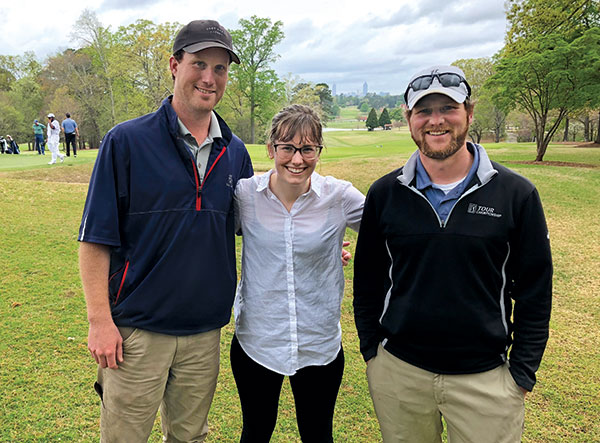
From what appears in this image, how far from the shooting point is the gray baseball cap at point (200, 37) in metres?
2.33

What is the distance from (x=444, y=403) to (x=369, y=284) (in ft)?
2.33

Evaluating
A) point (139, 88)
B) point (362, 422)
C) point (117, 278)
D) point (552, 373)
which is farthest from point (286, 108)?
point (139, 88)

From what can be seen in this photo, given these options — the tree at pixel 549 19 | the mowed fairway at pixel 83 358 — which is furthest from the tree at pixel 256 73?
the mowed fairway at pixel 83 358

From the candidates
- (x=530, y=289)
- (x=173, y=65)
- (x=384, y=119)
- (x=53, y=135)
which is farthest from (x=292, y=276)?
(x=384, y=119)

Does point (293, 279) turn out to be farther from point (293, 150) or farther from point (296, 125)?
point (296, 125)

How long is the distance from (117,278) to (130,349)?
0.40m

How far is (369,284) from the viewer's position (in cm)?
240

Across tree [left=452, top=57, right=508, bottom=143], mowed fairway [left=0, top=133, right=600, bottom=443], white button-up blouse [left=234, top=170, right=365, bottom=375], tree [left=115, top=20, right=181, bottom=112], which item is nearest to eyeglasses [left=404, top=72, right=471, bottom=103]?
white button-up blouse [left=234, top=170, right=365, bottom=375]

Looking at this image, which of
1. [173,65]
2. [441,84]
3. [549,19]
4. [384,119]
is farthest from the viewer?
[384,119]

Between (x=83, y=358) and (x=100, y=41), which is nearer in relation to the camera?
(x=83, y=358)

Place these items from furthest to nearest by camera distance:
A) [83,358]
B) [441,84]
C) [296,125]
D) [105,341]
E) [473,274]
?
1. [83,358]
2. [296,125]
3. [105,341]
4. [441,84]
5. [473,274]

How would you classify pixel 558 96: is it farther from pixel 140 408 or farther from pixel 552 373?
pixel 140 408

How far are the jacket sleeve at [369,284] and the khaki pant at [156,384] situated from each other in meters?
0.89

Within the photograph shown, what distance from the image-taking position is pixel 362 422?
339 cm
